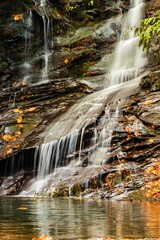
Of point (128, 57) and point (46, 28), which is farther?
point (46, 28)

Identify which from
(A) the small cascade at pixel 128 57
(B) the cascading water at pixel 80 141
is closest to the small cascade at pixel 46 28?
(A) the small cascade at pixel 128 57

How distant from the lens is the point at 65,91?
59.0 ft

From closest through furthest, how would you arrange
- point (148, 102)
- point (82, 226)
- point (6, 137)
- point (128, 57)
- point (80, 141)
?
1. point (82, 226)
2. point (80, 141)
3. point (148, 102)
4. point (6, 137)
5. point (128, 57)

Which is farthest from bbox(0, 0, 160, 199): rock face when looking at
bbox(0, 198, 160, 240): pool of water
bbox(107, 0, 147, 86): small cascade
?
bbox(0, 198, 160, 240): pool of water

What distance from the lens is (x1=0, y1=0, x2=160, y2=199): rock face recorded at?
36.7 ft

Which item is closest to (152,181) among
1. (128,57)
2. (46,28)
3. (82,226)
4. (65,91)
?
(82,226)

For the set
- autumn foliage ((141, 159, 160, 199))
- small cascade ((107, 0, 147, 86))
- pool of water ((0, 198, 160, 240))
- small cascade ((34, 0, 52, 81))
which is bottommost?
pool of water ((0, 198, 160, 240))

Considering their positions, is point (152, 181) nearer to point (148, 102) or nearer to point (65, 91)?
point (148, 102)

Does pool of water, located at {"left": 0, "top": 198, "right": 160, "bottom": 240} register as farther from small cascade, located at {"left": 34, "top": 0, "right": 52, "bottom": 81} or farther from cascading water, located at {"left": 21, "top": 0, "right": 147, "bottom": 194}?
small cascade, located at {"left": 34, "top": 0, "right": 52, "bottom": 81}

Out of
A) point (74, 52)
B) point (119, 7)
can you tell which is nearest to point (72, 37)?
point (74, 52)

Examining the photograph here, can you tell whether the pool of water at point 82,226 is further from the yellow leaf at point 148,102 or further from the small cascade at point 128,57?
the small cascade at point 128,57

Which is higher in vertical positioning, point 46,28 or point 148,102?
point 46,28

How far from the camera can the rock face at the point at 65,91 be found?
1119 centimetres

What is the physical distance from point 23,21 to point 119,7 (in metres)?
6.16
